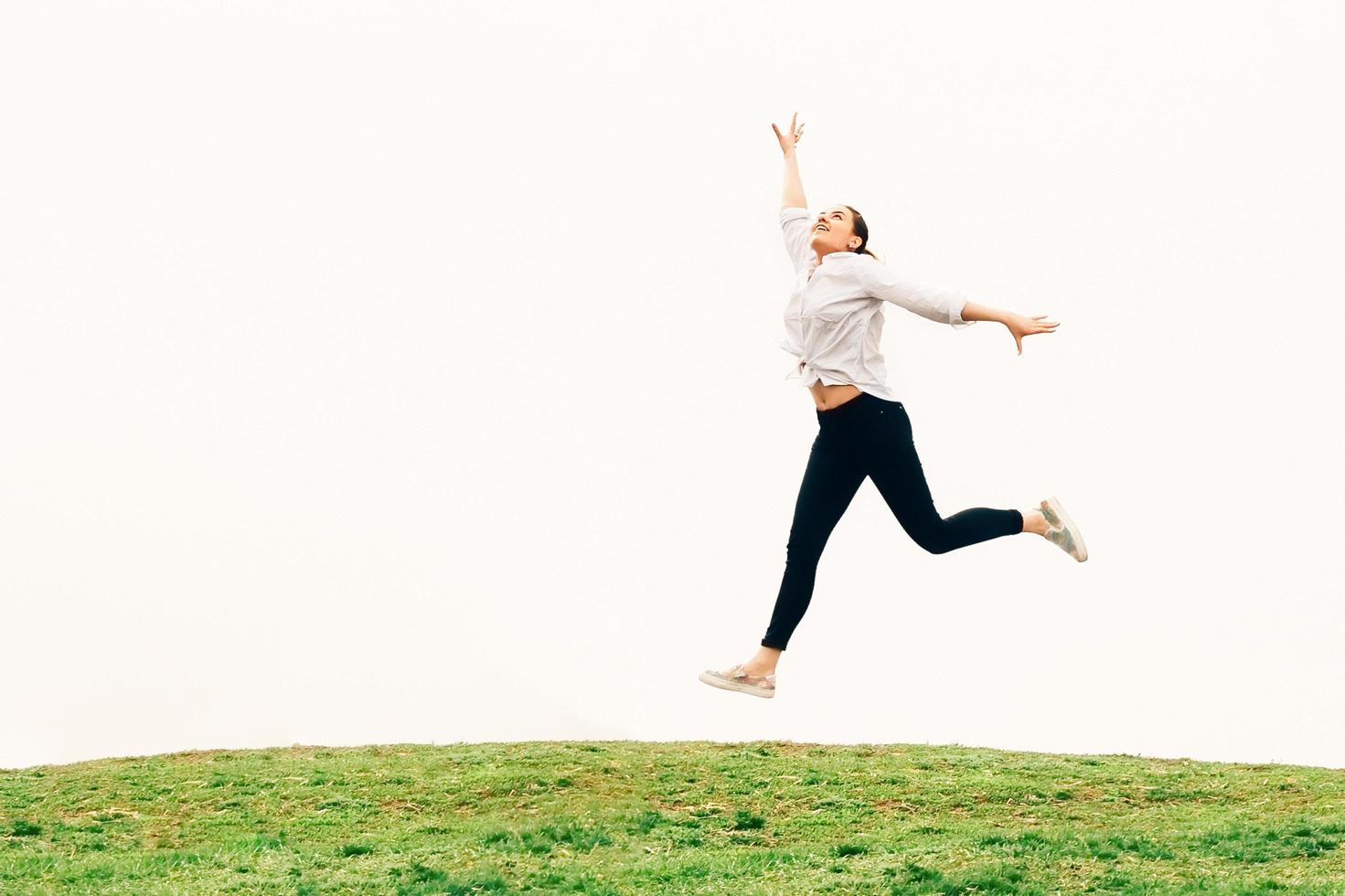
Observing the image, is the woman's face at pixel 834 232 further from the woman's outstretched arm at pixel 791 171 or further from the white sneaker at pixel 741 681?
the white sneaker at pixel 741 681

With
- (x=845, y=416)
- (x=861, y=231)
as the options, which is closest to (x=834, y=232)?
(x=861, y=231)

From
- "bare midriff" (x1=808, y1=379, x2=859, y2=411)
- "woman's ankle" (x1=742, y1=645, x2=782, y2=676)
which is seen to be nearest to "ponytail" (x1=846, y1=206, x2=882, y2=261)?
"bare midriff" (x1=808, y1=379, x2=859, y2=411)

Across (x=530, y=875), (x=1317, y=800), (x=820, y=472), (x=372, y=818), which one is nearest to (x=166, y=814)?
(x=372, y=818)

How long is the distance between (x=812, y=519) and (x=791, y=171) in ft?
7.41

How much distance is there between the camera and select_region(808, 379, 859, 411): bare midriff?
8.59 m

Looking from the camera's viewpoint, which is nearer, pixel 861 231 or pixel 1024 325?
pixel 1024 325

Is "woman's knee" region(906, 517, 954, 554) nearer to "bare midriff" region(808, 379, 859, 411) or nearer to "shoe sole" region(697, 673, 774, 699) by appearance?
"bare midriff" region(808, 379, 859, 411)

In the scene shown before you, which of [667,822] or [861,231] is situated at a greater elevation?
[861,231]

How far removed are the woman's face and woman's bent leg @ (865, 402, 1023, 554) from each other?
96 centimetres

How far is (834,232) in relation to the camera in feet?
28.7

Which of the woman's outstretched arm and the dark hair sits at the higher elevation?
the woman's outstretched arm

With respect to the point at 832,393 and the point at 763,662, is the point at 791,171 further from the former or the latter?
the point at 763,662

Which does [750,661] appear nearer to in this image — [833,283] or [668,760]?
[833,283]

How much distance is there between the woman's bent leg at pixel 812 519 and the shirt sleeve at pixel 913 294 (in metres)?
0.85
